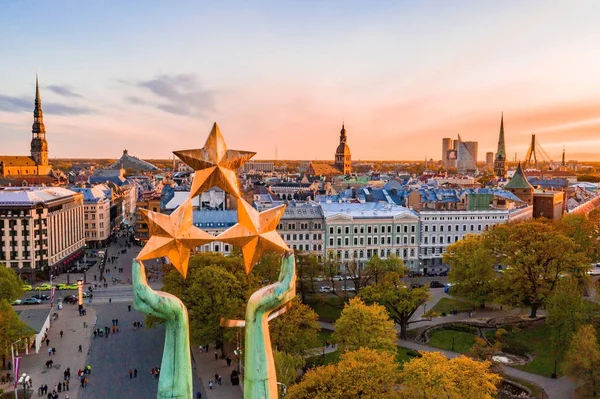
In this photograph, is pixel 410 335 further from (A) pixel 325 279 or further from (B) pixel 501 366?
(A) pixel 325 279

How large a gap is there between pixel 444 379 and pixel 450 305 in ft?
121

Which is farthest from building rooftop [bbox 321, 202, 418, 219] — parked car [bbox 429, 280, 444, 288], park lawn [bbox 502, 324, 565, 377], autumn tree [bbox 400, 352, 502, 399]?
autumn tree [bbox 400, 352, 502, 399]

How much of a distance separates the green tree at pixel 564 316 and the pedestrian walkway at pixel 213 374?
2861cm

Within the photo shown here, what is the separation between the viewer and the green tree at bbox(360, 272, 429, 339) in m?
55.5

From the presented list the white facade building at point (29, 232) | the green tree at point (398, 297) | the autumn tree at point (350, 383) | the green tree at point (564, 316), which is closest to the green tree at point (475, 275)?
the green tree at point (398, 297)

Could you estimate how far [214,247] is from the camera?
88.4 m

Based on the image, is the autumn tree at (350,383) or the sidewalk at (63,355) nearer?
the autumn tree at (350,383)

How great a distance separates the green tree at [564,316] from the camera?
4703cm

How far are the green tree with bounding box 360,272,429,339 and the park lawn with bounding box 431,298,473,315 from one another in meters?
10.3

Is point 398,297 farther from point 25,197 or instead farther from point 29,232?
point 25,197

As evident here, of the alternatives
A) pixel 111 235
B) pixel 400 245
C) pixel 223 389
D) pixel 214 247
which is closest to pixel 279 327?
pixel 223 389

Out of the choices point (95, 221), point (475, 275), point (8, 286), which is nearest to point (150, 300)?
point (8, 286)

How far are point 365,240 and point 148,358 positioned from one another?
154 feet

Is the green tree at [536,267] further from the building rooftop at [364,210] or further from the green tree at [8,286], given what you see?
the green tree at [8,286]
